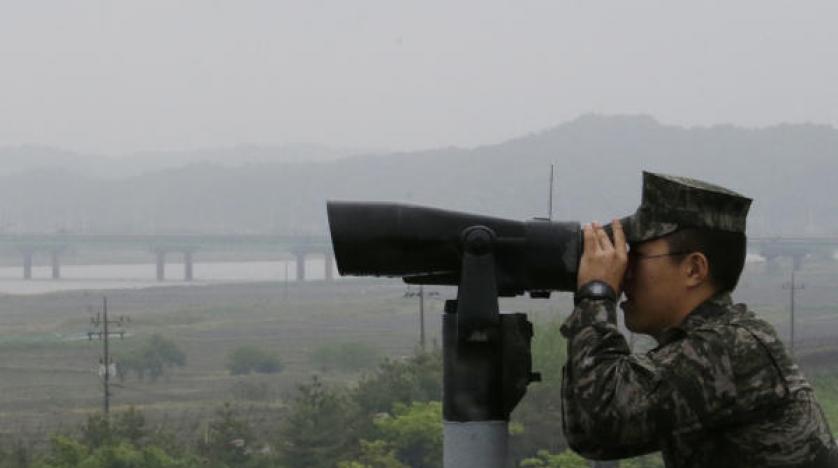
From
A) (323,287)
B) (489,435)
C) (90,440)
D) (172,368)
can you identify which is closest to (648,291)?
(489,435)

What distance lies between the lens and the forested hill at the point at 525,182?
15212 cm

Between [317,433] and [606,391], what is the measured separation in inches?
1427

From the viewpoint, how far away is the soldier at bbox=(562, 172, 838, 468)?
2.03m

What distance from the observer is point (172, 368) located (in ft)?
240

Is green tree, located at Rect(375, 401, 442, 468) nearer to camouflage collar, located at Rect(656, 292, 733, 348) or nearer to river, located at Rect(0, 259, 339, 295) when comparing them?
camouflage collar, located at Rect(656, 292, 733, 348)

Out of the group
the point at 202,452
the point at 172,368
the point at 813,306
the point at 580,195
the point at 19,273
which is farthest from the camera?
the point at 19,273

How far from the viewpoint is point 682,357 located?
6.73 ft

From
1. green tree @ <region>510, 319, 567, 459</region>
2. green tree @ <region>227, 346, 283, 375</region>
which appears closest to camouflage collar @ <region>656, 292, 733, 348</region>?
green tree @ <region>510, 319, 567, 459</region>

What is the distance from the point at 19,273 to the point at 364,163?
167ft

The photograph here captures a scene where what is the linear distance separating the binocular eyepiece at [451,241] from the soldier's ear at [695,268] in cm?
21

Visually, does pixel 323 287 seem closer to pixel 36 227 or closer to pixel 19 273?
pixel 19 273

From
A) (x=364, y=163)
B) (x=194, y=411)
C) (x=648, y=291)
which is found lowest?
(x=194, y=411)

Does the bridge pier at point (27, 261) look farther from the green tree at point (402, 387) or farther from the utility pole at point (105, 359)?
the green tree at point (402, 387)

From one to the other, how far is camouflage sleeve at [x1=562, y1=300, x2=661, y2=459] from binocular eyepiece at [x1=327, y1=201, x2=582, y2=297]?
21 cm
